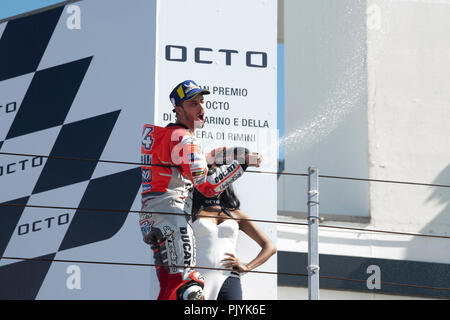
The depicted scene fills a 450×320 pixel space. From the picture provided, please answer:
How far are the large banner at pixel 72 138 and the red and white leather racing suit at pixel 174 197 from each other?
4.68 ft

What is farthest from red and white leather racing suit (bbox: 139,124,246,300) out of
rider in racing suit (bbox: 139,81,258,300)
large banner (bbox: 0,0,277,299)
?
large banner (bbox: 0,0,277,299)

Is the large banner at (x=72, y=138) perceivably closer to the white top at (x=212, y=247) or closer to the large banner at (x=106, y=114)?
the large banner at (x=106, y=114)

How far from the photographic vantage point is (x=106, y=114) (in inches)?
291

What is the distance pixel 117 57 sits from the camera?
743cm

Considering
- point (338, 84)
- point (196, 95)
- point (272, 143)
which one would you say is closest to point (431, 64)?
point (338, 84)

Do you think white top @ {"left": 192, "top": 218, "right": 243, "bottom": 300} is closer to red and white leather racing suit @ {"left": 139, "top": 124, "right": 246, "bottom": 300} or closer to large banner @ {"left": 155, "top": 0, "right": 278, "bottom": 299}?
large banner @ {"left": 155, "top": 0, "right": 278, "bottom": 299}

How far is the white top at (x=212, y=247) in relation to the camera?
22.5 ft

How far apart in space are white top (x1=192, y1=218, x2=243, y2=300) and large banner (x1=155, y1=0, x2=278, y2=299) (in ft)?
0.71

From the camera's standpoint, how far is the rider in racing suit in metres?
5.62

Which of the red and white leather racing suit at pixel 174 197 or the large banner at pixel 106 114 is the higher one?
the large banner at pixel 106 114

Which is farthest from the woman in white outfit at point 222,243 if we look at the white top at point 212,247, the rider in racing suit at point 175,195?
the rider in racing suit at point 175,195

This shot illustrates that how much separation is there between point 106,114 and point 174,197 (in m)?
1.90

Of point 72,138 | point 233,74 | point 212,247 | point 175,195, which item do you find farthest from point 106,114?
point 175,195
